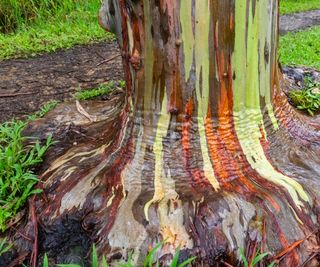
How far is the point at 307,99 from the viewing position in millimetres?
2791

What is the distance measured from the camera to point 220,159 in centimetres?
201

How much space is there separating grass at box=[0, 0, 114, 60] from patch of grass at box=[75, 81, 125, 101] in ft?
4.83

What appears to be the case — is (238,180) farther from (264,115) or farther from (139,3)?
(139,3)

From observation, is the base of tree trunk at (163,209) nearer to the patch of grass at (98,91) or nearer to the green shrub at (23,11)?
the patch of grass at (98,91)

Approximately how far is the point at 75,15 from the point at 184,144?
5.25 metres

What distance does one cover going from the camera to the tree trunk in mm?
1814

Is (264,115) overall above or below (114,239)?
above

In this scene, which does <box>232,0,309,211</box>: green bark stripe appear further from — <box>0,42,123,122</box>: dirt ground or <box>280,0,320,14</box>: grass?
<box>280,0,320,14</box>: grass

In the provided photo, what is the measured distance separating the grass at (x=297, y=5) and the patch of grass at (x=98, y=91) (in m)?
5.64

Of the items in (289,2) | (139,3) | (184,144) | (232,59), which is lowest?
(289,2)

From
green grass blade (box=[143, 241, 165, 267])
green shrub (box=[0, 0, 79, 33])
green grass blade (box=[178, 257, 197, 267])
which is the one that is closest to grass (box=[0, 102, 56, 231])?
green grass blade (box=[143, 241, 165, 267])

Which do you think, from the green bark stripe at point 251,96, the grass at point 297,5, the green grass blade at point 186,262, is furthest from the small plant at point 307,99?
the grass at point 297,5

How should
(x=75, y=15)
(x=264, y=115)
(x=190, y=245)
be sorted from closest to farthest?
(x=190, y=245), (x=264, y=115), (x=75, y=15)

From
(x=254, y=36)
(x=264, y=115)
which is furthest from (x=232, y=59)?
(x=264, y=115)
